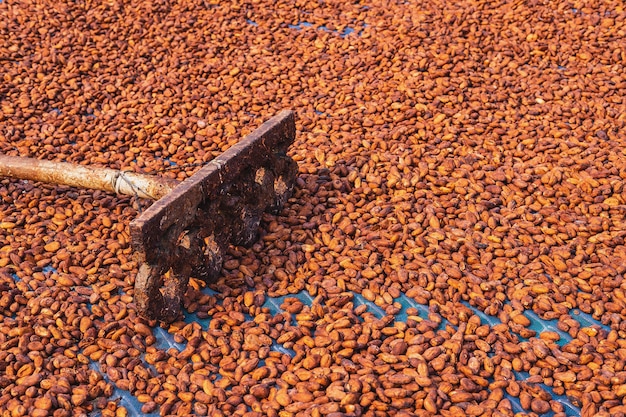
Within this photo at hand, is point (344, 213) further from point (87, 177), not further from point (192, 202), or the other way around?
point (87, 177)

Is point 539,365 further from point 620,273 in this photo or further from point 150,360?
point 150,360

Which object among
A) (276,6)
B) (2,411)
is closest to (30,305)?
(2,411)

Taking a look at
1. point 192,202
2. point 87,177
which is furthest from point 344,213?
point 87,177

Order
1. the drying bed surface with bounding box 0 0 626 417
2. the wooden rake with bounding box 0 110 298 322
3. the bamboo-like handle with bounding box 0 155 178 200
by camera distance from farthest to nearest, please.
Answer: the bamboo-like handle with bounding box 0 155 178 200, the wooden rake with bounding box 0 110 298 322, the drying bed surface with bounding box 0 0 626 417

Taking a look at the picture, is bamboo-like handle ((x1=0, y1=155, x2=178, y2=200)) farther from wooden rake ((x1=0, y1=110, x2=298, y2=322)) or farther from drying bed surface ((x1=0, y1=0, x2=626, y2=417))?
drying bed surface ((x1=0, y1=0, x2=626, y2=417))

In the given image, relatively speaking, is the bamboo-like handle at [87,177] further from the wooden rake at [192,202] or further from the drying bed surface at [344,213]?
the drying bed surface at [344,213]

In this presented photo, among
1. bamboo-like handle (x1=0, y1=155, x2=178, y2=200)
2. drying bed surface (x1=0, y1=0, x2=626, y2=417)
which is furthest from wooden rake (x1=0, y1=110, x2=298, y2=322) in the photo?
drying bed surface (x1=0, y1=0, x2=626, y2=417)
